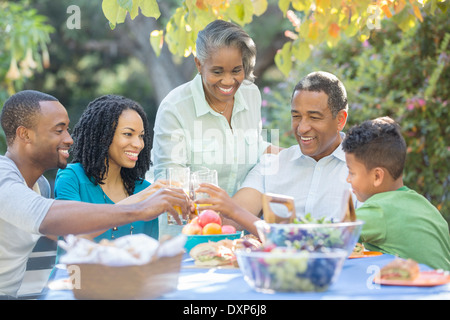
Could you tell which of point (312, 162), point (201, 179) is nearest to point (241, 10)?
point (312, 162)

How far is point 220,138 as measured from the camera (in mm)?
3838

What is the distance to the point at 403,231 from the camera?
2781mm

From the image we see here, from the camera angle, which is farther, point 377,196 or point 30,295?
point 30,295

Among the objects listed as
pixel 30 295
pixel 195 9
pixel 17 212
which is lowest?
pixel 30 295

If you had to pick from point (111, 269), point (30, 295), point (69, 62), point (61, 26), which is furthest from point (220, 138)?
point (69, 62)

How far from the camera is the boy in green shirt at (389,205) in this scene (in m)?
2.78

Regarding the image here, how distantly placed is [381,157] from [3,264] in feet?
6.09

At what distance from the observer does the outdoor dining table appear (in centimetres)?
194

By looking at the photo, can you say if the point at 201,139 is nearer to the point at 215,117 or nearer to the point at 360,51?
the point at 215,117

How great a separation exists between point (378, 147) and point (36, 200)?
1.58 meters

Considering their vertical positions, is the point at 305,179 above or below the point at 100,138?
below

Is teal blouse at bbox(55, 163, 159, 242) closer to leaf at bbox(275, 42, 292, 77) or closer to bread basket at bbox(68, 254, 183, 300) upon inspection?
bread basket at bbox(68, 254, 183, 300)

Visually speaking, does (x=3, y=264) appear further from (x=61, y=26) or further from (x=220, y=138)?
(x=61, y=26)
